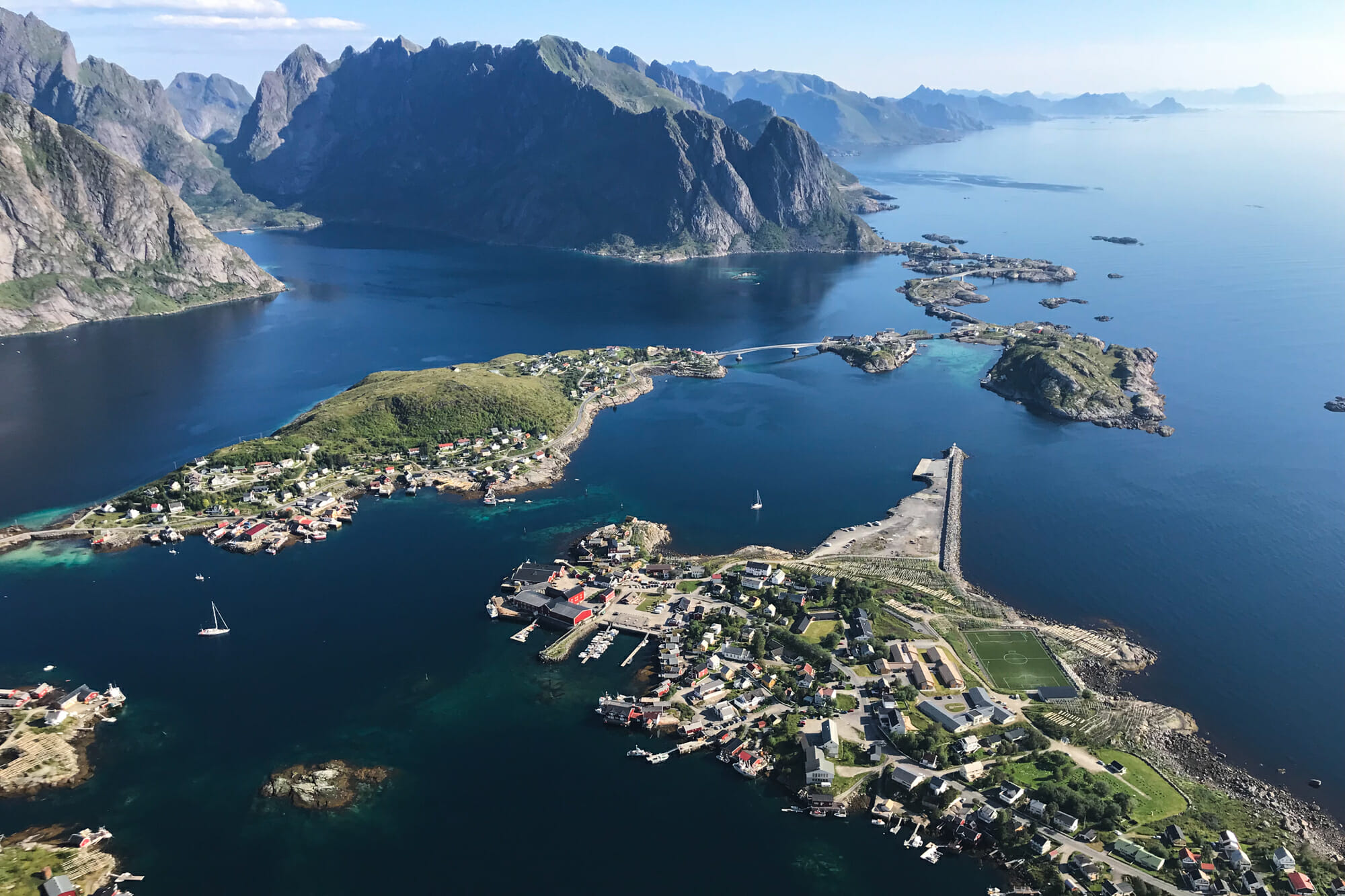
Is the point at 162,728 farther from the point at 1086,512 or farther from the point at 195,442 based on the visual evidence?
the point at 1086,512

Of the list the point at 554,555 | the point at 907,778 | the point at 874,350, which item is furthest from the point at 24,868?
the point at 874,350

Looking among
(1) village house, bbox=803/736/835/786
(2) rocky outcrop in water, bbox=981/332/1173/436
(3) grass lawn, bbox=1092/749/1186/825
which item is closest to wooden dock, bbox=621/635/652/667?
(1) village house, bbox=803/736/835/786

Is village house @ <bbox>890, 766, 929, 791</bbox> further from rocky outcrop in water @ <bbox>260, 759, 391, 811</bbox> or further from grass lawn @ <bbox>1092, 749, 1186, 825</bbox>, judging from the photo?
rocky outcrop in water @ <bbox>260, 759, 391, 811</bbox>

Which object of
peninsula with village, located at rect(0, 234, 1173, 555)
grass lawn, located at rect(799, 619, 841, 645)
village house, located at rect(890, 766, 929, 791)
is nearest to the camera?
village house, located at rect(890, 766, 929, 791)

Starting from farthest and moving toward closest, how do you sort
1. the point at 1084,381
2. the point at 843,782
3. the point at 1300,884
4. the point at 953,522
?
1. the point at 1084,381
2. the point at 953,522
3. the point at 843,782
4. the point at 1300,884

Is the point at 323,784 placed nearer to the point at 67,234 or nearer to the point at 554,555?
the point at 554,555

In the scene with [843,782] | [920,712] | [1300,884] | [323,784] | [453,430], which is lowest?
[1300,884]

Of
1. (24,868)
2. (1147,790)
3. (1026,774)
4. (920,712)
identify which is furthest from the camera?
(920,712)

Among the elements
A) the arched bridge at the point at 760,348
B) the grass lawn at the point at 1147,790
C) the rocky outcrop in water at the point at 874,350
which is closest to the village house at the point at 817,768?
the grass lawn at the point at 1147,790
